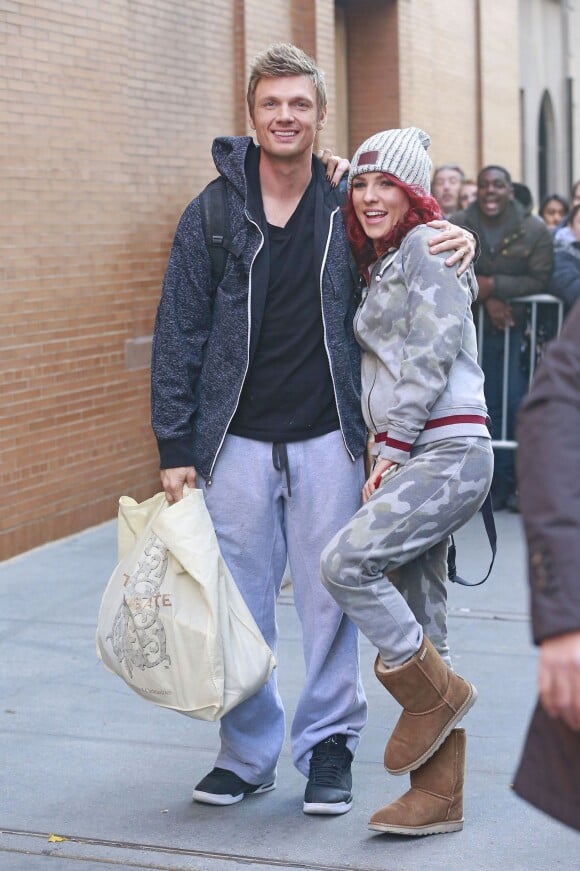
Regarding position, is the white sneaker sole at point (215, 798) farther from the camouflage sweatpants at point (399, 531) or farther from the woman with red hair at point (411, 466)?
the camouflage sweatpants at point (399, 531)

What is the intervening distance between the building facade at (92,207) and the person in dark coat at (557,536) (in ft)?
18.6

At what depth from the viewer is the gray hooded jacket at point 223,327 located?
411 centimetres

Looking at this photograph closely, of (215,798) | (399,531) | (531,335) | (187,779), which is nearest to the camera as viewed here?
(399,531)

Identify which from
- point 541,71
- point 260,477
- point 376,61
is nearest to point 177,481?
point 260,477

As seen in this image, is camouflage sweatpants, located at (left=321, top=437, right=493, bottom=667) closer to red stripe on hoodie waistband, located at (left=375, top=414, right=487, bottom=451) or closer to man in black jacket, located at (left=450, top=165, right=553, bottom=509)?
red stripe on hoodie waistband, located at (left=375, top=414, right=487, bottom=451)

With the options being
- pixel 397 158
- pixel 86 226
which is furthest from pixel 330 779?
pixel 86 226

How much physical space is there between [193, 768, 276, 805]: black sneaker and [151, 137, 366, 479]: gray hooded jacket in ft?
3.02

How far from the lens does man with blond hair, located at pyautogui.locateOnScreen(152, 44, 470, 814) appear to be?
13.5 feet

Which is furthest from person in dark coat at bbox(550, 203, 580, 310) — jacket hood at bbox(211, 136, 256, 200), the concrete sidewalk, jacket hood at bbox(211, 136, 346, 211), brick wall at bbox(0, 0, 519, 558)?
jacket hood at bbox(211, 136, 256, 200)

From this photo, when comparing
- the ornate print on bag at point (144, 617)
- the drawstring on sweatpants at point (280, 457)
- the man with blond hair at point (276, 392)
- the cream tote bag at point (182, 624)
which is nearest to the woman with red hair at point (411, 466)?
the man with blond hair at point (276, 392)

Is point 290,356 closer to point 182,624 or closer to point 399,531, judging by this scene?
point 399,531

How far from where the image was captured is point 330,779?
4230mm

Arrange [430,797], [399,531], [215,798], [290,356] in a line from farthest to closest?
[215,798]
[290,356]
[430,797]
[399,531]

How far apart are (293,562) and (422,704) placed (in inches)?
26.1
